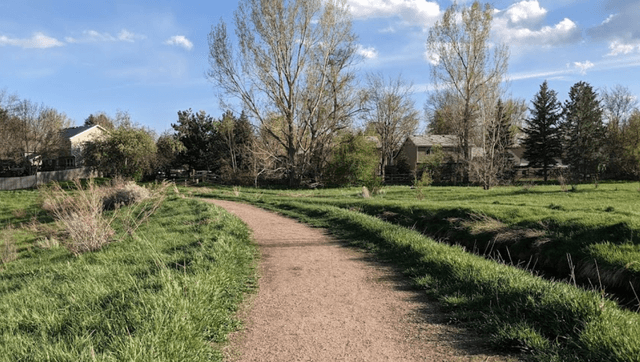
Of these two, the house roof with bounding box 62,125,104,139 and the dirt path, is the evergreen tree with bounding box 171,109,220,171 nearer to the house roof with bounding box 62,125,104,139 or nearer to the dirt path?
the house roof with bounding box 62,125,104,139

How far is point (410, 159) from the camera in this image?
6222 cm

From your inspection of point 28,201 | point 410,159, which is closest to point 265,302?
point 28,201

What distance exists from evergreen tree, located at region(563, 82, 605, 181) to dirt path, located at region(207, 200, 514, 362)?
48.1 metres

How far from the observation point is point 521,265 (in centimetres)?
877

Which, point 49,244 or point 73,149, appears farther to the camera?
point 73,149

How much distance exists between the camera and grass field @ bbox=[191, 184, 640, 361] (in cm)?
387

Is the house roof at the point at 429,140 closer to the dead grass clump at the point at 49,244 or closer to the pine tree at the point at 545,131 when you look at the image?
the pine tree at the point at 545,131

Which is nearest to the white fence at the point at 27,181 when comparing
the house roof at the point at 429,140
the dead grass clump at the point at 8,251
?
the dead grass clump at the point at 8,251

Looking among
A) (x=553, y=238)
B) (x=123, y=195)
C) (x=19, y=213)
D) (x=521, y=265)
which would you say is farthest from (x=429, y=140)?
(x=521, y=265)

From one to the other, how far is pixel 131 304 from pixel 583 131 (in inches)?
2150

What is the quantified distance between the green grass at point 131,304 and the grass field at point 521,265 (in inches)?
112

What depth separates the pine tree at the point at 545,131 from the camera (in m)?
48.1

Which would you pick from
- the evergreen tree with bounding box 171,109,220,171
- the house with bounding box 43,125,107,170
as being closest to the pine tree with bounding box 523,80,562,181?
the evergreen tree with bounding box 171,109,220,171

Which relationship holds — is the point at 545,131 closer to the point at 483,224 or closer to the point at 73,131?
the point at 483,224
